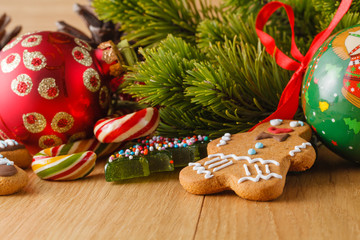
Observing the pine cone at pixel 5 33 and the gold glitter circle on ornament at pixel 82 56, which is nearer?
the gold glitter circle on ornament at pixel 82 56

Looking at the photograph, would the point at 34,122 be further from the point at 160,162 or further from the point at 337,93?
the point at 337,93

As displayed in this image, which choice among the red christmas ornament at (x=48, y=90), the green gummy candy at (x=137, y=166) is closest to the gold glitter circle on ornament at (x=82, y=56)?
the red christmas ornament at (x=48, y=90)

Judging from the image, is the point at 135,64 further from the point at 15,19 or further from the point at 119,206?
the point at 15,19

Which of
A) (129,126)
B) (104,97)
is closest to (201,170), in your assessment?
(129,126)

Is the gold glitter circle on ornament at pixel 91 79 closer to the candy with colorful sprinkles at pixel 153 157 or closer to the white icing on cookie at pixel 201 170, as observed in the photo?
the candy with colorful sprinkles at pixel 153 157

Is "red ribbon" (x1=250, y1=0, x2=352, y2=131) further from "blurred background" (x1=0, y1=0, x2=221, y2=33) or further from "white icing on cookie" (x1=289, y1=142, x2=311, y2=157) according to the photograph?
"blurred background" (x1=0, y1=0, x2=221, y2=33)

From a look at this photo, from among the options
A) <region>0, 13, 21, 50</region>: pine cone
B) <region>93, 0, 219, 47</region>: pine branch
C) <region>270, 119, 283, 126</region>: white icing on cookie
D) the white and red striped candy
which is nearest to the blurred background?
<region>0, 13, 21, 50</region>: pine cone
